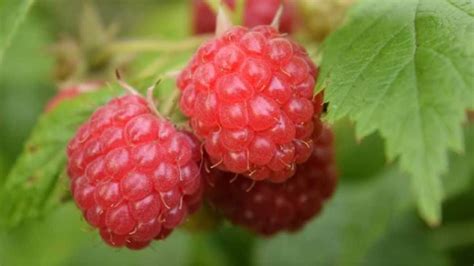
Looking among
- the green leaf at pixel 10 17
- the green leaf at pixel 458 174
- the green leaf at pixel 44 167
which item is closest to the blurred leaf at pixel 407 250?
the green leaf at pixel 458 174

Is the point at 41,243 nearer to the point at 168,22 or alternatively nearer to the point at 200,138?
the point at 168,22

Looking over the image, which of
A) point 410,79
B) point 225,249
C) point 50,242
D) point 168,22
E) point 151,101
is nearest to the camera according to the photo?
point 410,79

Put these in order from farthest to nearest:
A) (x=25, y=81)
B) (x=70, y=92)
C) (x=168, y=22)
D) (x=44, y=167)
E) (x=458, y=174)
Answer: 1. (x=168, y=22)
2. (x=25, y=81)
3. (x=458, y=174)
4. (x=70, y=92)
5. (x=44, y=167)

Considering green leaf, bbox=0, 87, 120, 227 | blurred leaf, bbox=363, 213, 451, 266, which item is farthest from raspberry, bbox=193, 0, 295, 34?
blurred leaf, bbox=363, 213, 451, 266

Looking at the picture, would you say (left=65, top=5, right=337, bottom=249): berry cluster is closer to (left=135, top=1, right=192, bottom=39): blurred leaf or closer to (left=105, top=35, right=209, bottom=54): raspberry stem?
(left=105, top=35, right=209, bottom=54): raspberry stem

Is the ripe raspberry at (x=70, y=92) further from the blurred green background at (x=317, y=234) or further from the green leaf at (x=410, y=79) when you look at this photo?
the green leaf at (x=410, y=79)

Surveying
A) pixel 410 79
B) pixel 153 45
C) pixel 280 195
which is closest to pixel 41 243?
pixel 153 45
